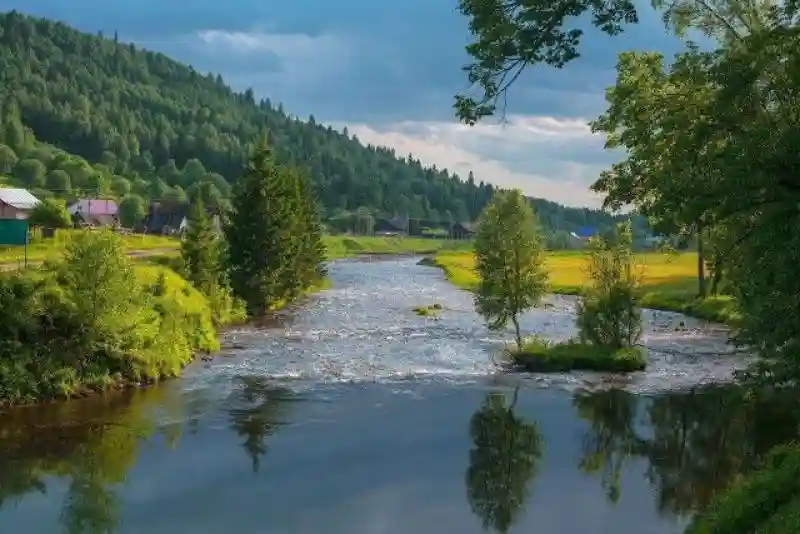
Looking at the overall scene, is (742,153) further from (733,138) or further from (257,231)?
(257,231)

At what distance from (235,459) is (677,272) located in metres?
87.0

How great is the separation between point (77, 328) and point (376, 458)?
15678 millimetres

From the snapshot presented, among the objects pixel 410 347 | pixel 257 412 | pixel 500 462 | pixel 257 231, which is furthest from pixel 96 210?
pixel 500 462

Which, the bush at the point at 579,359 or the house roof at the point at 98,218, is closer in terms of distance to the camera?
the bush at the point at 579,359

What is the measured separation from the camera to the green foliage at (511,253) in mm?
46531

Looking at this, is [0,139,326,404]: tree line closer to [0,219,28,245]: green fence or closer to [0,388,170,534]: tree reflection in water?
[0,388,170,534]: tree reflection in water

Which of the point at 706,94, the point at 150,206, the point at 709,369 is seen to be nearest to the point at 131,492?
the point at 706,94

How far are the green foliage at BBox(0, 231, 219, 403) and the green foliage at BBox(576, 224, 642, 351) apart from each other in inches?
852

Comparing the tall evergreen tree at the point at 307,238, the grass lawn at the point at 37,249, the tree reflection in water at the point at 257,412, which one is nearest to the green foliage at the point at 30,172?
the grass lawn at the point at 37,249

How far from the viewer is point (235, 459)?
2631 centimetres

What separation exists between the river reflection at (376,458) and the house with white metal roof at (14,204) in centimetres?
6500

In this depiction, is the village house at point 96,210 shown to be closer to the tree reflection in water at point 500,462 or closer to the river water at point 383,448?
the river water at point 383,448

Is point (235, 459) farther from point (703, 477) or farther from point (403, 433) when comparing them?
point (703, 477)

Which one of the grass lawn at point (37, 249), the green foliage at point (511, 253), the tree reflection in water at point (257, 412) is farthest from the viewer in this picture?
the grass lawn at point (37, 249)
